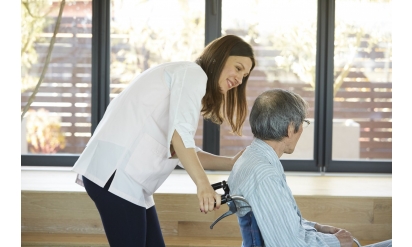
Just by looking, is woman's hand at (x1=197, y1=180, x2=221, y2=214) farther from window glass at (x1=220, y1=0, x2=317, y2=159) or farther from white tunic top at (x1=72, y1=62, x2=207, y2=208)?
window glass at (x1=220, y1=0, x2=317, y2=159)

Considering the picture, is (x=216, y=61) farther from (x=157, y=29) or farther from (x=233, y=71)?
(x=157, y=29)

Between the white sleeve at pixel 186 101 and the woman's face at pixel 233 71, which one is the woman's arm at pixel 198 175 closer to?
the white sleeve at pixel 186 101

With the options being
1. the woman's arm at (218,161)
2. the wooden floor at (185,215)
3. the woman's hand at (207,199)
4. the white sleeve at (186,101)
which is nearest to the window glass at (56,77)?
the wooden floor at (185,215)

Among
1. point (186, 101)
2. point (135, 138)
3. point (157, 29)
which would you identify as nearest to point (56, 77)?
point (157, 29)

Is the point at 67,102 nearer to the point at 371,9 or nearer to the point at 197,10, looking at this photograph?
the point at 197,10

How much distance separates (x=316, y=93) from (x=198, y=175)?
3057 millimetres

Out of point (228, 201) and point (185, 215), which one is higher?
point (228, 201)

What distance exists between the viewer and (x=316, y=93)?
464 cm

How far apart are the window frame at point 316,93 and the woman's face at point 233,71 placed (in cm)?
251

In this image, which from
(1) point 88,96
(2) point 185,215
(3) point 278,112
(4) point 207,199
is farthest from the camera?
(1) point 88,96

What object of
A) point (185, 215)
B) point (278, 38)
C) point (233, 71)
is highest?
point (278, 38)

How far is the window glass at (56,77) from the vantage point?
180 inches

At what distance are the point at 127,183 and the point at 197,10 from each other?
281 cm
